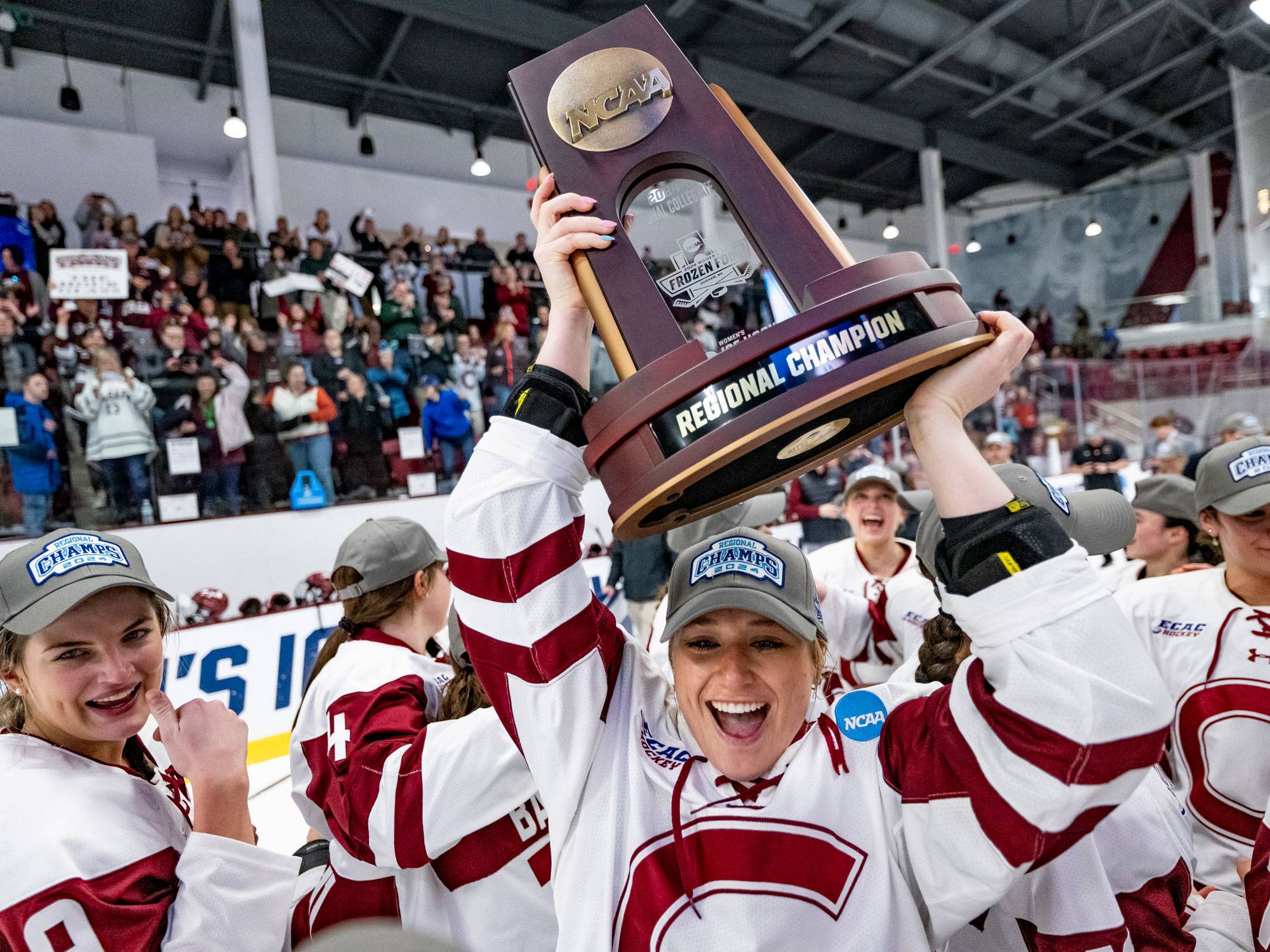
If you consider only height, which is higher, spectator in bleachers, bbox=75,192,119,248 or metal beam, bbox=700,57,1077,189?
metal beam, bbox=700,57,1077,189

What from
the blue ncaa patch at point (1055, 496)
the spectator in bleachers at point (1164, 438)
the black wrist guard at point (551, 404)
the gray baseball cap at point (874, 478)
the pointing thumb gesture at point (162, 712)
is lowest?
the pointing thumb gesture at point (162, 712)

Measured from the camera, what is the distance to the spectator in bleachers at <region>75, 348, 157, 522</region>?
567 centimetres

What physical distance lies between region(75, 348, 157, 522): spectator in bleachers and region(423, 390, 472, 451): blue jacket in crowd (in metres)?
2.09

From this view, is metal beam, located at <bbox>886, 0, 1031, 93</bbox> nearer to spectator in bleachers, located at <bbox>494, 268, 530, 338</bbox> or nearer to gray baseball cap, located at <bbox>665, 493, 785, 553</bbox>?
spectator in bleachers, located at <bbox>494, 268, 530, 338</bbox>

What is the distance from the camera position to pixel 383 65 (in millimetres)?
11156

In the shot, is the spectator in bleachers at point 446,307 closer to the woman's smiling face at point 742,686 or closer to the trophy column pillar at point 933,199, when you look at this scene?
the woman's smiling face at point 742,686

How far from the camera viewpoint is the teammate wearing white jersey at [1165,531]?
9.90ft

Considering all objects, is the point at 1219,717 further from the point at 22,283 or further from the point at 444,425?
the point at 22,283

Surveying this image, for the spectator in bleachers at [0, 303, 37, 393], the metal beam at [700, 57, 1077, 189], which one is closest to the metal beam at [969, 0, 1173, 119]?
the metal beam at [700, 57, 1077, 189]

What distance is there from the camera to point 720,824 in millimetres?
1175

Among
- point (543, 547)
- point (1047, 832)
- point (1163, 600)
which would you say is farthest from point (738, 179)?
point (1163, 600)

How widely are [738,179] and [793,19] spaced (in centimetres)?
1147

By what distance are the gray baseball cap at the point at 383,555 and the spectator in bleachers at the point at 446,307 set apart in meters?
6.24

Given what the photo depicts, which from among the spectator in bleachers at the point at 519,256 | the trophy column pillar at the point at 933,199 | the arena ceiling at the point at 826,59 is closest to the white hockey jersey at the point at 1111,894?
the spectator in bleachers at the point at 519,256
